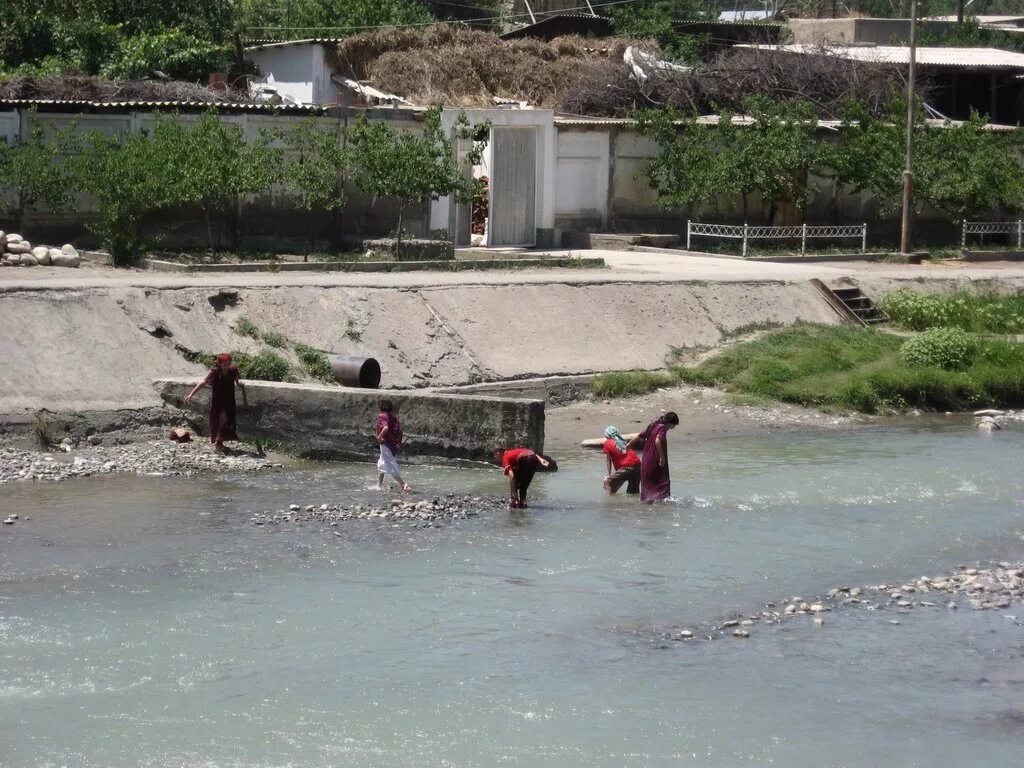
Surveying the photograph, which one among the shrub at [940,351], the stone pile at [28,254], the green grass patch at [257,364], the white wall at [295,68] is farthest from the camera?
the white wall at [295,68]

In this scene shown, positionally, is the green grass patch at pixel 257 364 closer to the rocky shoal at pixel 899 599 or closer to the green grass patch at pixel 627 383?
the green grass patch at pixel 627 383

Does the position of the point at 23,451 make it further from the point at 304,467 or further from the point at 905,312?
the point at 905,312

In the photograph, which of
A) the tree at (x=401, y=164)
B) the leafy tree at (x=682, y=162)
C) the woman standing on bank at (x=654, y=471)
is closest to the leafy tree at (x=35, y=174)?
the tree at (x=401, y=164)

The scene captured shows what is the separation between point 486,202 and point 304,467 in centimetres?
1302

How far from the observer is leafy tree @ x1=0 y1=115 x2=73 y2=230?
2244 cm

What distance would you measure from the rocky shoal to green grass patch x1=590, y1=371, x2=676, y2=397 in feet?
26.1

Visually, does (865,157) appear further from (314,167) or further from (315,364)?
(315,364)

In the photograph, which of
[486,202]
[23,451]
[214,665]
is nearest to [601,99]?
[486,202]

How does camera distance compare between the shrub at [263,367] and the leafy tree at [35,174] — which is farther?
the leafy tree at [35,174]

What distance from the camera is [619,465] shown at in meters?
15.3

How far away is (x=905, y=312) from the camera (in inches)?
969

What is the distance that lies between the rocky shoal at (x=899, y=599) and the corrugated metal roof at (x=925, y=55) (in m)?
23.5

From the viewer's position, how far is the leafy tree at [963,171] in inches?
1190

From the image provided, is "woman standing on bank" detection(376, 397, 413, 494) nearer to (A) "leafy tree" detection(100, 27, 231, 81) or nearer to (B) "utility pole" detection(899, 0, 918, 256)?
(B) "utility pole" detection(899, 0, 918, 256)
